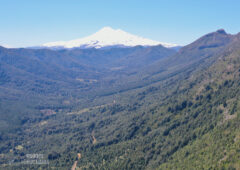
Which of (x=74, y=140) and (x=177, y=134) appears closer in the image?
(x=177, y=134)

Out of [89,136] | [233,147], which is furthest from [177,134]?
[89,136]

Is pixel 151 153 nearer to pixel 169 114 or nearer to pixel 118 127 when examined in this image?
pixel 169 114

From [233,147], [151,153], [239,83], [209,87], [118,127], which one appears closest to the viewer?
[233,147]

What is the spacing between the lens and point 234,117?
398 ft

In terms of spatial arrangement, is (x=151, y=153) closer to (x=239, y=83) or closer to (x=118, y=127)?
(x=118, y=127)

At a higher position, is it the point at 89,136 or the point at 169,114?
the point at 169,114

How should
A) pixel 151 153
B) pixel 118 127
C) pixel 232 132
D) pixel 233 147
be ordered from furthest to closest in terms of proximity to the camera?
pixel 118 127 < pixel 151 153 < pixel 232 132 < pixel 233 147

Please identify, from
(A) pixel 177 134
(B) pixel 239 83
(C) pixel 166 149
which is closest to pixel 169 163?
(C) pixel 166 149

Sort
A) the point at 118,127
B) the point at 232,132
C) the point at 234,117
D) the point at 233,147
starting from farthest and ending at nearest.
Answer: the point at 118,127
the point at 234,117
the point at 232,132
the point at 233,147

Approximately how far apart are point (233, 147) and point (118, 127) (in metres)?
102

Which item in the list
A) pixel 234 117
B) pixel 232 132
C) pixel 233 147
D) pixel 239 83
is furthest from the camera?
pixel 239 83

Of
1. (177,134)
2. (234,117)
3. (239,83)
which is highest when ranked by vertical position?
(239,83)

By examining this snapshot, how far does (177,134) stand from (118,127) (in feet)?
196

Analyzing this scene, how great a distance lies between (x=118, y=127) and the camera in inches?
7407
